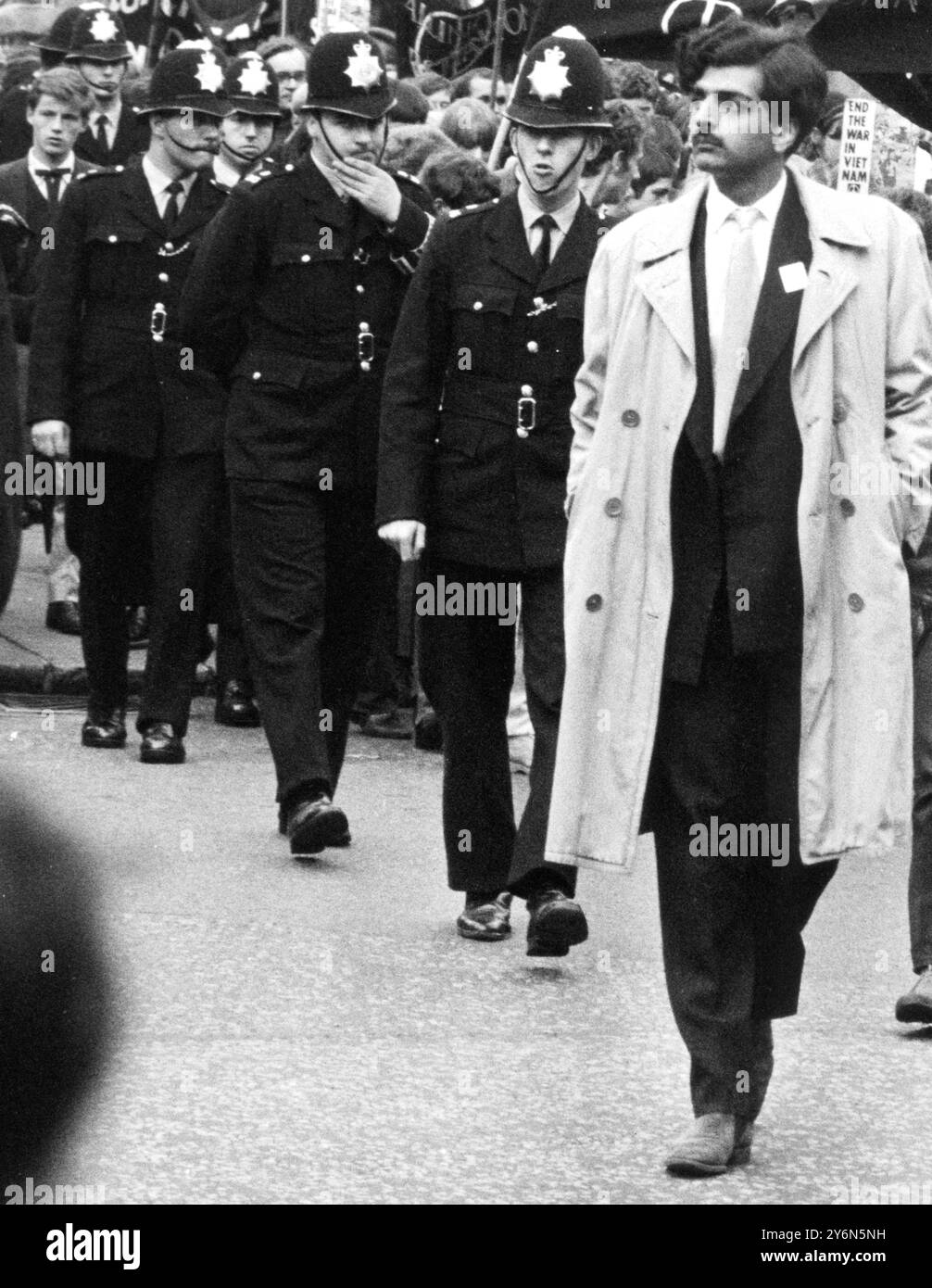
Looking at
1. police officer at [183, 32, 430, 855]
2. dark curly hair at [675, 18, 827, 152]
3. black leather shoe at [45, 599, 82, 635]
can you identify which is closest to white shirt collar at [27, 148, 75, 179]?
black leather shoe at [45, 599, 82, 635]

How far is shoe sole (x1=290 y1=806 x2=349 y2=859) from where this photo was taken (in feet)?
25.8

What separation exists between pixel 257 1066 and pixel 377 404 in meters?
2.75

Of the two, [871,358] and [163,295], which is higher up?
[871,358]

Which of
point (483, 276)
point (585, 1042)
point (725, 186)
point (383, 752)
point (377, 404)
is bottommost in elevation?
point (383, 752)

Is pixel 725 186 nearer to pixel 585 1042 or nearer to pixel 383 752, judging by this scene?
pixel 585 1042

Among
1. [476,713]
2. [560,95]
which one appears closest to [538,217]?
[560,95]

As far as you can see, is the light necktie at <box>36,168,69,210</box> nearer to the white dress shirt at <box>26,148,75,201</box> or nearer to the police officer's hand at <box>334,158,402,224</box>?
the white dress shirt at <box>26,148,75,201</box>

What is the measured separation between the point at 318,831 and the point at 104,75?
5532mm

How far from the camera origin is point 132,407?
9547 millimetres

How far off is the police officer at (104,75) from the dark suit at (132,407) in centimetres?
288

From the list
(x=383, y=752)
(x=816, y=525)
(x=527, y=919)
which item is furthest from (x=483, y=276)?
(x=383, y=752)

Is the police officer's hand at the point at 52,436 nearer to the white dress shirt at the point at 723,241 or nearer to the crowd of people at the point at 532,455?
the crowd of people at the point at 532,455

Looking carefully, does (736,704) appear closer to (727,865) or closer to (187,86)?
(727,865)

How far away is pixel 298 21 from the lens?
15414mm
